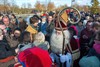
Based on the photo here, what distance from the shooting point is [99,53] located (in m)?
4.38

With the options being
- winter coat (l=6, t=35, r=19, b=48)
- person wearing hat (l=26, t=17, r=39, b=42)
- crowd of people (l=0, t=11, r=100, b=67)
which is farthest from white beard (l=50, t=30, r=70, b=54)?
winter coat (l=6, t=35, r=19, b=48)

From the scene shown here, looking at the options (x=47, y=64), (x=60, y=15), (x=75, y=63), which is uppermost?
(x=60, y=15)

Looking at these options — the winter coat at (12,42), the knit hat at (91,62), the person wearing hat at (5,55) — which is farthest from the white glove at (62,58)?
the winter coat at (12,42)

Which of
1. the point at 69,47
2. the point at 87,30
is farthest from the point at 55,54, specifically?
the point at 87,30

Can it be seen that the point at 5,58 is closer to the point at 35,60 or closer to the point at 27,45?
the point at 27,45

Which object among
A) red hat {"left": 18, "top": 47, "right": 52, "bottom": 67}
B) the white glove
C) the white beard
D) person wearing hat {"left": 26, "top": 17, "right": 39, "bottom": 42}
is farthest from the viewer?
person wearing hat {"left": 26, "top": 17, "right": 39, "bottom": 42}

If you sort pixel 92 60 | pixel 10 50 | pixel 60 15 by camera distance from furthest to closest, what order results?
pixel 10 50
pixel 60 15
pixel 92 60

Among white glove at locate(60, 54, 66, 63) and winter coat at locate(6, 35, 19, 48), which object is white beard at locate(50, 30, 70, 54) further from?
winter coat at locate(6, 35, 19, 48)

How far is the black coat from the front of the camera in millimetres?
6078

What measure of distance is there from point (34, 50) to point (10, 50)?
3023mm

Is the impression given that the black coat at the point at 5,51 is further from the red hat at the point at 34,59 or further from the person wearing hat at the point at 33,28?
the red hat at the point at 34,59

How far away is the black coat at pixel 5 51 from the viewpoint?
608cm

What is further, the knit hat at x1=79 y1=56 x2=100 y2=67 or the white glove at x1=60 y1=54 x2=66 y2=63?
the white glove at x1=60 y1=54 x2=66 y2=63

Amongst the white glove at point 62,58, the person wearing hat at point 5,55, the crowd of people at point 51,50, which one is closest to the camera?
the crowd of people at point 51,50
